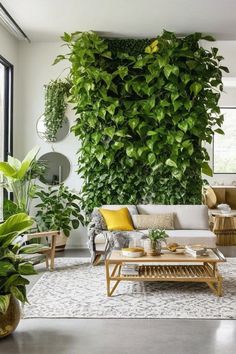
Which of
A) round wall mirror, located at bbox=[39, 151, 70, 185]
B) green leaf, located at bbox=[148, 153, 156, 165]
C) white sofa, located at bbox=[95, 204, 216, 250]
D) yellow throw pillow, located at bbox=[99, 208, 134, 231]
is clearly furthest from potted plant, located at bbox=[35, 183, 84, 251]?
green leaf, located at bbox=[148, 153, 156, 165]

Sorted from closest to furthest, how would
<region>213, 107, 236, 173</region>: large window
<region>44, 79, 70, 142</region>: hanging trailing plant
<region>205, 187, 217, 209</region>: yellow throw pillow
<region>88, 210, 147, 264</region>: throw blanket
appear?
<region>88, 210, 147, 264</region>: throw blanket → <region>44, 79, 70, 142</region>: hanging trailing plant → <region>205, 187, 217, 209</region>: yellow throw pillow → <region>213, 107, 236, 173</region>: large window

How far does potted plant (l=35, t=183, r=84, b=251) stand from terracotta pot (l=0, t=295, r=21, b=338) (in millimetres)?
3175

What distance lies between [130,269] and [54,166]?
307 centimetres

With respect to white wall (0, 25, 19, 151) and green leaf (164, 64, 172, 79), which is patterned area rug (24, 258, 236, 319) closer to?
green leaf (164, 64, 172, 79)

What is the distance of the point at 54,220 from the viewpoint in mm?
6445

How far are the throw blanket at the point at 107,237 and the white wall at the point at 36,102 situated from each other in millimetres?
1314

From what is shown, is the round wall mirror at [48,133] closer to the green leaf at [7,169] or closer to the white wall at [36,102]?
the white wall at [36,102]

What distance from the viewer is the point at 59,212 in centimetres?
657

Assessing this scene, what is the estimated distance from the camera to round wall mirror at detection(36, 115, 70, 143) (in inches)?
276

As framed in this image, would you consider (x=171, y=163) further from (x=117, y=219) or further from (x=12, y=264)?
(x=12, y=264)

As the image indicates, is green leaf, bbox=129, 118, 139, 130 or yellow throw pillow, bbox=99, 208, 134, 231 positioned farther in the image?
green leaf, bbox=129, 118, 139, 130

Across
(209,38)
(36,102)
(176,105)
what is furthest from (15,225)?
(209,38)

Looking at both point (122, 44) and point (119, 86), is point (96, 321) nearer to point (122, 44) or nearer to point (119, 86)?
point (119, 86)

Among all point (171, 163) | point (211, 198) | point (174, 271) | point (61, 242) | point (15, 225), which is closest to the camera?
point (15, 225)
